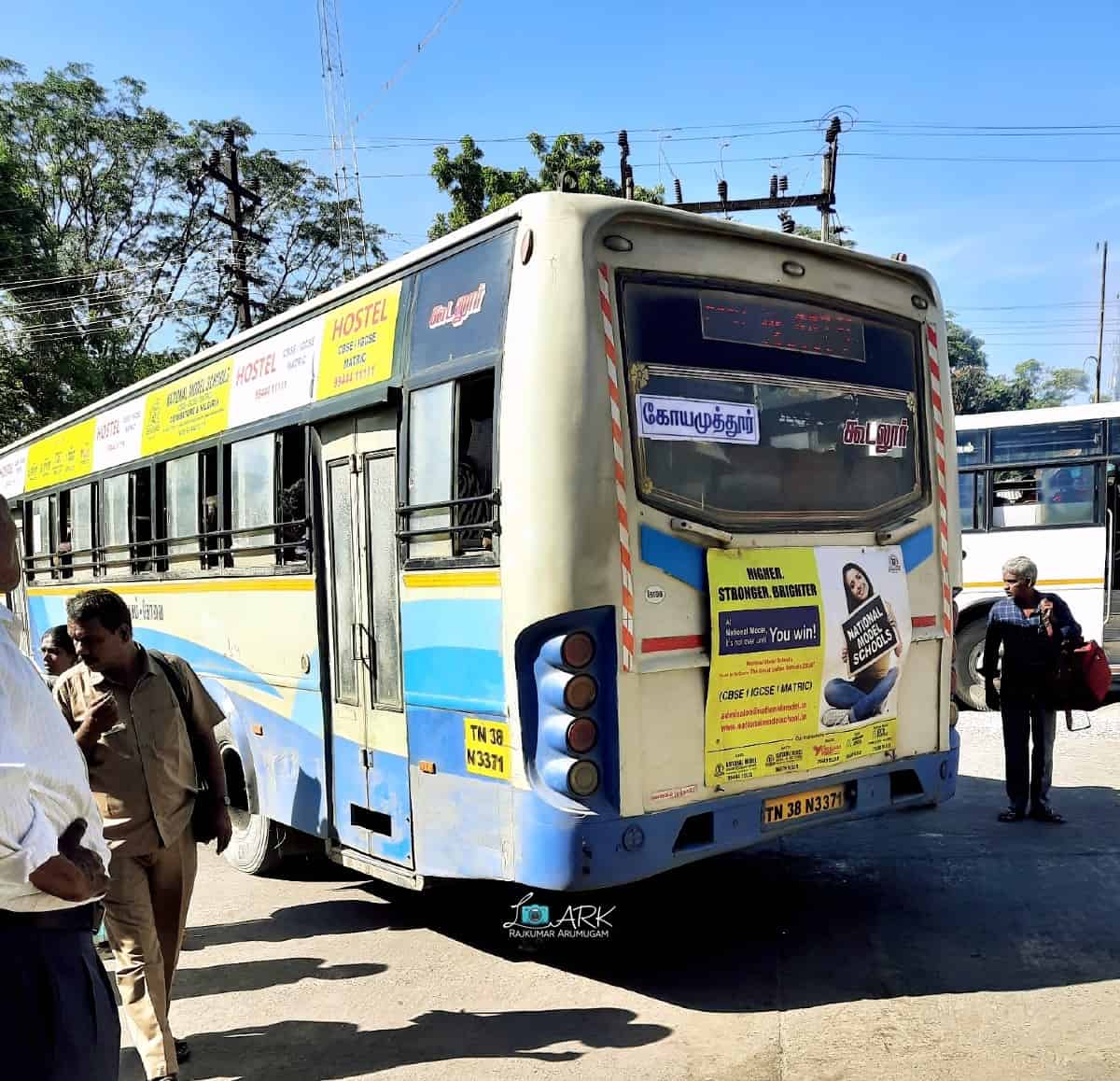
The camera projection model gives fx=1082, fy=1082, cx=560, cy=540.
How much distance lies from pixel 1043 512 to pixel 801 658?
9104 mm

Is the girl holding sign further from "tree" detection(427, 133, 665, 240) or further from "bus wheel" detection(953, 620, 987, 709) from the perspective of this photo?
"tree" detection(427, 133, 665, 240)

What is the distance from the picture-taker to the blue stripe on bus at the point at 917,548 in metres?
5.57

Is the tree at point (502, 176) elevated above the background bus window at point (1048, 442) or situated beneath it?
elevated above

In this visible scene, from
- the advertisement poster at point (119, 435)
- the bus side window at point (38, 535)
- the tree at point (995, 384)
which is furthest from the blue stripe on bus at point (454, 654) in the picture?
the tree at point (995, 384)

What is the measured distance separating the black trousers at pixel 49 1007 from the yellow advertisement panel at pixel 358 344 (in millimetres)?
3534

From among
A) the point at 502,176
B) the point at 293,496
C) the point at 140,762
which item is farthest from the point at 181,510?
the point at 502,176

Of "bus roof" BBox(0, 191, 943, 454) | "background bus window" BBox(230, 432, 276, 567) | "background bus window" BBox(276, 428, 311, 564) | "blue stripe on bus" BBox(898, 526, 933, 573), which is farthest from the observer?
"background bus window" BBox(230, 432, 276, 567)

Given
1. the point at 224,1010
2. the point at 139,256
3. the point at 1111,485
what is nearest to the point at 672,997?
the point at 224,1010

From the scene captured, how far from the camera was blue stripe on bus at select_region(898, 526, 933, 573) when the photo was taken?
18.3ft

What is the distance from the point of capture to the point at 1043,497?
12.8 meters

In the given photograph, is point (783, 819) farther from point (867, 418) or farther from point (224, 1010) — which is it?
point (224, 1010)

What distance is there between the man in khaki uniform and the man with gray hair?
5281 mm

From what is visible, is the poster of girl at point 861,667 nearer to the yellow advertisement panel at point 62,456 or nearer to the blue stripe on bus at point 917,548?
the blue stripe on bus at point 917,548

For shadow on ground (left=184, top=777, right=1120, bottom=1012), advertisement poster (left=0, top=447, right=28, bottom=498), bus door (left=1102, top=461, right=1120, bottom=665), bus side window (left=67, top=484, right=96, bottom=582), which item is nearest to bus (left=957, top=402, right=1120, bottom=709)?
bus door (left=1102, top=461, right=1120, bottom=665)
